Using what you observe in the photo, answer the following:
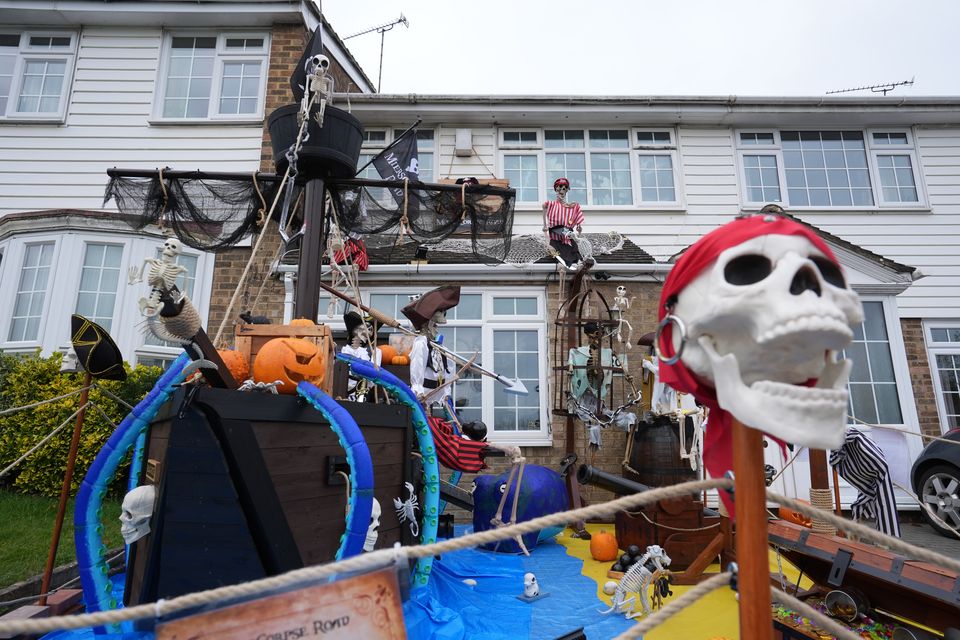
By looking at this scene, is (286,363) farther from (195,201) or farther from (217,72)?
(217,72)

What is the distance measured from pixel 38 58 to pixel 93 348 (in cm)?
966

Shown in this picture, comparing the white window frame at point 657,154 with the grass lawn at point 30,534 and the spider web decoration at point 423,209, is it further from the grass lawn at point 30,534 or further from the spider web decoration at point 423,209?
the grass lawn at point 30,534

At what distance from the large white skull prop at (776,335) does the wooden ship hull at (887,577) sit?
1854 millimetres

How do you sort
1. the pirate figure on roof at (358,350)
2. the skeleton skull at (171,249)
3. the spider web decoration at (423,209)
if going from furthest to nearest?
the pirate figure on roof at (358,350) → the spider web decoration at (423,209) → the skeleton skull at (171,249)

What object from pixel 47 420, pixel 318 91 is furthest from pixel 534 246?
pixel 47 420

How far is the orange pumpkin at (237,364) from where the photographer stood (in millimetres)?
2859

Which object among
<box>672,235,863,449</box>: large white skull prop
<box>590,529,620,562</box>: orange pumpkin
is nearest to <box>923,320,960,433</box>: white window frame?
<box>590,529,620,562</box>: orange pumpkin

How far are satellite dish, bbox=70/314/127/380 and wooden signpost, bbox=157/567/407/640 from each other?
3.01 metres

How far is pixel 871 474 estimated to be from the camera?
135 inches

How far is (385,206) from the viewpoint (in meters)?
4.64

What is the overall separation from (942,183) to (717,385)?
462 inches

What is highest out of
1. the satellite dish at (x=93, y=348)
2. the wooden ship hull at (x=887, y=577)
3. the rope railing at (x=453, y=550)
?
the satellite dish at (x=93, y=348)

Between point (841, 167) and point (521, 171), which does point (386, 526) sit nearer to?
point (521, 171)

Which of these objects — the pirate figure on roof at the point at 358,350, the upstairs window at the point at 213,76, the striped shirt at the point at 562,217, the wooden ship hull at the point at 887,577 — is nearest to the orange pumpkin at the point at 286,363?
the pirate figure on roof at the point at 358,350
